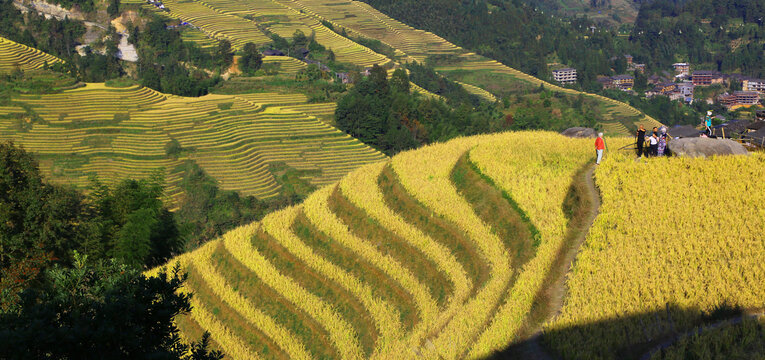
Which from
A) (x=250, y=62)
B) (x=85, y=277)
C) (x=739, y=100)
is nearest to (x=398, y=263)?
(x=85, y=277)

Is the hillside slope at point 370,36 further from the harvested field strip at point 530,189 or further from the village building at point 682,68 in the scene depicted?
the harvested field strip at point 530,189

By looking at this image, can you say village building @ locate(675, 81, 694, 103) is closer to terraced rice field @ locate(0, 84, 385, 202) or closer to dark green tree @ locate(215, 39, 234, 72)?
dark green tree @ locate(215, 39, 234, 72)

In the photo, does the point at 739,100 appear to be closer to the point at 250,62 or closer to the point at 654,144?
the point at 250,62

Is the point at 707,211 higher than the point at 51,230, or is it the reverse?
the point at 707,211

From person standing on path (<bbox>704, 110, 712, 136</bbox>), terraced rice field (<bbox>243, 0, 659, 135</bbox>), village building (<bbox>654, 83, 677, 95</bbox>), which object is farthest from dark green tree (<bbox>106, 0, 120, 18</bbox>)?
village building (<bbox>654, 83, 677, 95</bbox>)

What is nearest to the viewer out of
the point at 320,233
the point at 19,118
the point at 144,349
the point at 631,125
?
the point at 144,349

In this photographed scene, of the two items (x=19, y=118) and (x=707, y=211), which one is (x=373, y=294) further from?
(x=19, y=118)

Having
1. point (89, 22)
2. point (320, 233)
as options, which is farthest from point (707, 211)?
point (89, 22)
